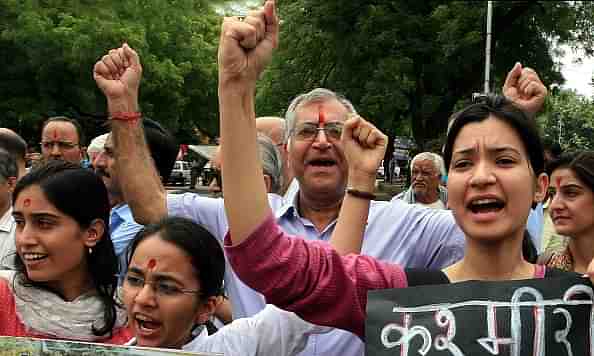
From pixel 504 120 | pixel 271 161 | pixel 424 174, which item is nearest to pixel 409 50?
pixel 424 174

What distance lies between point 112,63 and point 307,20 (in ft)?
59.8

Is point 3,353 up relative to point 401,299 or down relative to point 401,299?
down

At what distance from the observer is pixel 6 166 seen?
12.0 feet

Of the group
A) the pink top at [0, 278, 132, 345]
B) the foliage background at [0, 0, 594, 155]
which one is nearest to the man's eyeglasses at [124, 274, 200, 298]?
the pink top at [0, 278, 132, 345]

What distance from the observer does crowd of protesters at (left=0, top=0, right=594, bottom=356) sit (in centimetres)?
171

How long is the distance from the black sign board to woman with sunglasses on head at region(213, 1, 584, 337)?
7cm

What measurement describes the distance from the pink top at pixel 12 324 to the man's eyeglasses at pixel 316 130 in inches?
36.1

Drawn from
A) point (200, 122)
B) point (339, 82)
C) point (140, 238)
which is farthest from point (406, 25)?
point (140, 238)

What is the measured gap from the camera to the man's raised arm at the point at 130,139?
103 inches

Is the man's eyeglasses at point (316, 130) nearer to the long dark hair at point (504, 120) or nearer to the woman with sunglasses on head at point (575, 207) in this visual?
the long dark hair at point (504, 120)

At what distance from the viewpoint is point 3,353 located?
1.80 m

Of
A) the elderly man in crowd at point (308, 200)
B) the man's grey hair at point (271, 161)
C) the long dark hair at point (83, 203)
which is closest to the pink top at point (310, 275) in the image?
the elderly man in crowd at point (308, 200)

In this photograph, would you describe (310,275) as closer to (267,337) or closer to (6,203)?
(267,337)

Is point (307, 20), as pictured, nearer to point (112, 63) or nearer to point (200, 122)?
point (200, 122)
